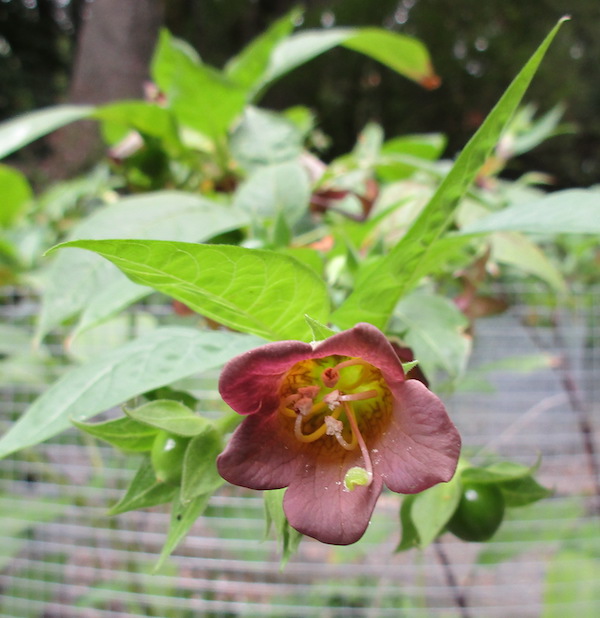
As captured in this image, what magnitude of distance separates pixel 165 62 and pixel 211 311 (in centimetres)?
38

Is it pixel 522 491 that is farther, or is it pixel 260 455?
pixel 522 491

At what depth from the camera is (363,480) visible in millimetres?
186

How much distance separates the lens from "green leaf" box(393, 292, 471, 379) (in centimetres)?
32

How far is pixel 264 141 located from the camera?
506mm

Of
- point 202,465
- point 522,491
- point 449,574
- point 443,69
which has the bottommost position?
point 443,69

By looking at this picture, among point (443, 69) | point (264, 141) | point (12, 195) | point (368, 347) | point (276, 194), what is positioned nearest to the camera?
point (368, 347)

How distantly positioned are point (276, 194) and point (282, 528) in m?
0.26

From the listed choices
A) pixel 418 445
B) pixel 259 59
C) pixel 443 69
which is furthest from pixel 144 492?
pixel 443 69

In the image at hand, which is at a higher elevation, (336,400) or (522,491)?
(336,400)

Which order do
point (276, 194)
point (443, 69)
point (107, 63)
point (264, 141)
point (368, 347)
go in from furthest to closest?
point (443, 69), point (107, 63), point (264, 141), point (276, 194), point (368, 347)

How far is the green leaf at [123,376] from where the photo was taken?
0.23 metres

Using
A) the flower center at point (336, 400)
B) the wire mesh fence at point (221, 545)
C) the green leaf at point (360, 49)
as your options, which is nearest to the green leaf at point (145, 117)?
the green leaf at point (360, 49)

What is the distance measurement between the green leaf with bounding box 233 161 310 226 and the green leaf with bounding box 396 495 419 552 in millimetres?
215

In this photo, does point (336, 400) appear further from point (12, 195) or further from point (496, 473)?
point (12, 195)
